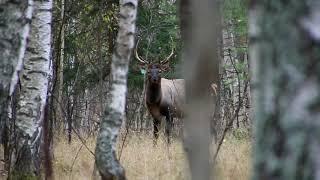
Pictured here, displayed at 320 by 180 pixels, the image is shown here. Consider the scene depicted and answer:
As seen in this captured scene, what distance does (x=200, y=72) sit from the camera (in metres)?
2.13

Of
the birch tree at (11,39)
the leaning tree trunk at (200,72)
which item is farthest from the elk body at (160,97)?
the leaning tree trunk at (200,72)

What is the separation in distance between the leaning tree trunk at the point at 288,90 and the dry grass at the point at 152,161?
5419 mm

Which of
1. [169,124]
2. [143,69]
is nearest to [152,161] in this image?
[169,124]

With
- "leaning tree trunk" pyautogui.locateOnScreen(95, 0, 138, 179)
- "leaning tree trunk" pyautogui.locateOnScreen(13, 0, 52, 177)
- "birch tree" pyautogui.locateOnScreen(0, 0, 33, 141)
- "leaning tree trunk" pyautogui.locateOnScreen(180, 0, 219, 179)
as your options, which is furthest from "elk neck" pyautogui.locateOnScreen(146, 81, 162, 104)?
"leaning tree trunk" pyautogui.locateOnScreen(180, 0, 219, 179)

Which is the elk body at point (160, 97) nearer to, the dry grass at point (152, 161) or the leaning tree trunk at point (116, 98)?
the dry grass at point (152, 161)

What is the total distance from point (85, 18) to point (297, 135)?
1204 cm

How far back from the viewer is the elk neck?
15.4m

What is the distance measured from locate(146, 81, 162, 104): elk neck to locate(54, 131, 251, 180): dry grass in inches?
183

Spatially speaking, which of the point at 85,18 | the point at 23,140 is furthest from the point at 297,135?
the point at 85,18

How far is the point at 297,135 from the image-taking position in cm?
156

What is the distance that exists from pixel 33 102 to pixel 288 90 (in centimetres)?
567

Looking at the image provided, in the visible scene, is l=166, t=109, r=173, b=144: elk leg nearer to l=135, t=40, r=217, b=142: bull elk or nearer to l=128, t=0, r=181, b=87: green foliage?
l=135, t=40, r=217, b=142: bull elk

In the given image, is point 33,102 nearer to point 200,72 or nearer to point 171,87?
point 200,72

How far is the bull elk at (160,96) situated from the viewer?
14656 mm
